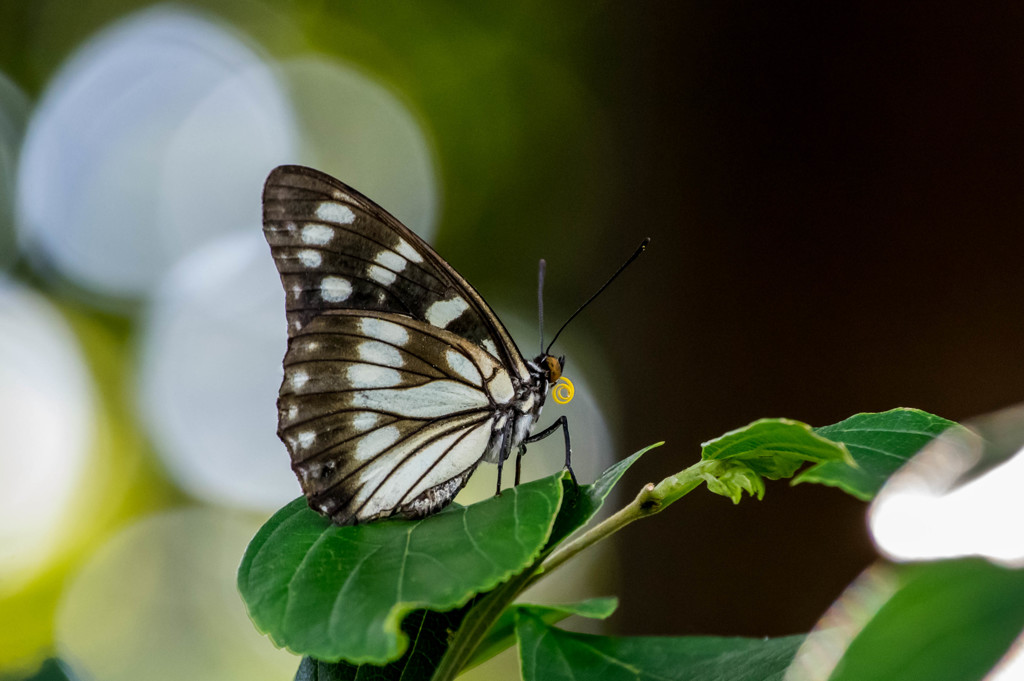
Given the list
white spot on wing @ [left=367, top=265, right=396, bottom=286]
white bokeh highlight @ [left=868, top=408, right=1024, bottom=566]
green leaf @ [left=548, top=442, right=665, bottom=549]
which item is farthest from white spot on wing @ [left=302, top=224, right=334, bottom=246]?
white bokeh highlight @ [left=868, top=408, right=1024, bottom=566]

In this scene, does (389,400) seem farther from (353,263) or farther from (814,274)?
(814,274)

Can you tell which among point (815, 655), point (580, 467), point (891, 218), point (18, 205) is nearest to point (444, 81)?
point (580, 467)

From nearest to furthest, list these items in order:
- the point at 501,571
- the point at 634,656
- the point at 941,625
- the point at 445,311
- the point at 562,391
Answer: the point at 941,625 < the point at 501,571 < the point at 634,656 < the point at 445,311 < the point at 562,391

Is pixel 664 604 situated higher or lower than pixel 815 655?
lower

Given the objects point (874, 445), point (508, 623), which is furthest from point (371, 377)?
point (874, 445)

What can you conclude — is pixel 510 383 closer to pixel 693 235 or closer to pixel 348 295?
pixel 348 295

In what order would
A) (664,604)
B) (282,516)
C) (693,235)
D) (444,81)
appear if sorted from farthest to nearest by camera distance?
(444,81) < (693,235) < (664,604) < (282,516)
